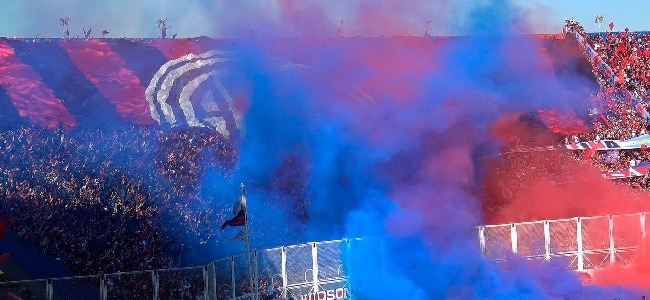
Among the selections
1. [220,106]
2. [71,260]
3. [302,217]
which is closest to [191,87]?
[220,106]

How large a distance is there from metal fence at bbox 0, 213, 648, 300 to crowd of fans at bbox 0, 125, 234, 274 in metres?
2.41

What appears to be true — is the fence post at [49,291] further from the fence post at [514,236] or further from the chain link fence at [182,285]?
the fence post at [514,236]

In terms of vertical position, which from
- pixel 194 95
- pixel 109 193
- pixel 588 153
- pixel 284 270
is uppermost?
pixel 194 95

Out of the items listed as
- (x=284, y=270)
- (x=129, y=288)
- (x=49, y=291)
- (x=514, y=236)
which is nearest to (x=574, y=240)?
(x=514, y=236)

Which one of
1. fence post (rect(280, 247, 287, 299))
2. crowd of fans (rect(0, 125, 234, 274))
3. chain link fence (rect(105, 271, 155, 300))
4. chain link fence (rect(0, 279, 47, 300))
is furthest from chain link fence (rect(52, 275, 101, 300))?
crowd of fans (rect(0, 125, 234, 274))

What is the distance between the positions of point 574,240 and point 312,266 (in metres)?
6.53

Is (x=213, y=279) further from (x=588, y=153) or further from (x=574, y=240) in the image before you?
(x=588, y=153)

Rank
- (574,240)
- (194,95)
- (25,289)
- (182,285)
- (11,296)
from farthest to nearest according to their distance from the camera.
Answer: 1. (194,95)
2. (574,240)
3. (182,285)
4. (25,289)
5. (11,296)

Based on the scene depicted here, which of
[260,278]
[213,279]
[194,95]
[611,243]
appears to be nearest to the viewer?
[213,279]

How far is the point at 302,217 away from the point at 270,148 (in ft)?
8.44

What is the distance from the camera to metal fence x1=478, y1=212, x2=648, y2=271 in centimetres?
1812

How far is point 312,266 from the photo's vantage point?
16.3 meters

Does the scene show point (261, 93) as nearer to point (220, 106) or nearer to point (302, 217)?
point (220, 106)

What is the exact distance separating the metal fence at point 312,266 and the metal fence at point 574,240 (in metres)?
0.02
